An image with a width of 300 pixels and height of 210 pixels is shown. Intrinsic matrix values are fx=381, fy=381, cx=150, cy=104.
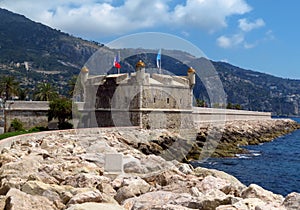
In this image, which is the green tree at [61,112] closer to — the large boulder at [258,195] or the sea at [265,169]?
the sea at [265,169]

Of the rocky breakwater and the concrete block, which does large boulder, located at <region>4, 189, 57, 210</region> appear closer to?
the rocky breakwater

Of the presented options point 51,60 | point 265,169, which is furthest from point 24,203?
point 51,60

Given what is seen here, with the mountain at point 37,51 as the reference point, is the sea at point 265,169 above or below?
below

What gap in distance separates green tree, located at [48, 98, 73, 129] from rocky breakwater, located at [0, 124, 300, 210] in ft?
50.9

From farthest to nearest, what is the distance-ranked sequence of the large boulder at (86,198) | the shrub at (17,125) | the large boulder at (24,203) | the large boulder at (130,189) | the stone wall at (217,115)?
1. the stone wall at (217,115)
2. the shrub at (17,125)
3. the large boulder at (130,189)
4. the large boulder at (86,198)
5. the large boulder at (24,203)

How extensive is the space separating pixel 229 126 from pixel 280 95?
533 ft

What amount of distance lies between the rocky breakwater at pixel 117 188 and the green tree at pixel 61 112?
50.9 feet

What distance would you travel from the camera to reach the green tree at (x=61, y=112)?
96.7 ft

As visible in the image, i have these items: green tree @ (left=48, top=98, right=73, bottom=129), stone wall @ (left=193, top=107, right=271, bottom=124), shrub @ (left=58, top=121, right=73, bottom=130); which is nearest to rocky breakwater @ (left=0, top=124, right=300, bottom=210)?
shrub @ (left=58, top=121, right=73, bottom=130)

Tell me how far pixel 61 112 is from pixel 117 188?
22097 mm

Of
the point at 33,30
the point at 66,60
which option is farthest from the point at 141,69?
the point at 33,30

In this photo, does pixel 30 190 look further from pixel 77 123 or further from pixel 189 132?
pixel 189 132

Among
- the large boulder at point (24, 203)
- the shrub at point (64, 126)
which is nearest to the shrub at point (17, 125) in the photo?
the shrub at point (64, 126)

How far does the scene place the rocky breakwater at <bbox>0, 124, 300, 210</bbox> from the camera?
5816mm
